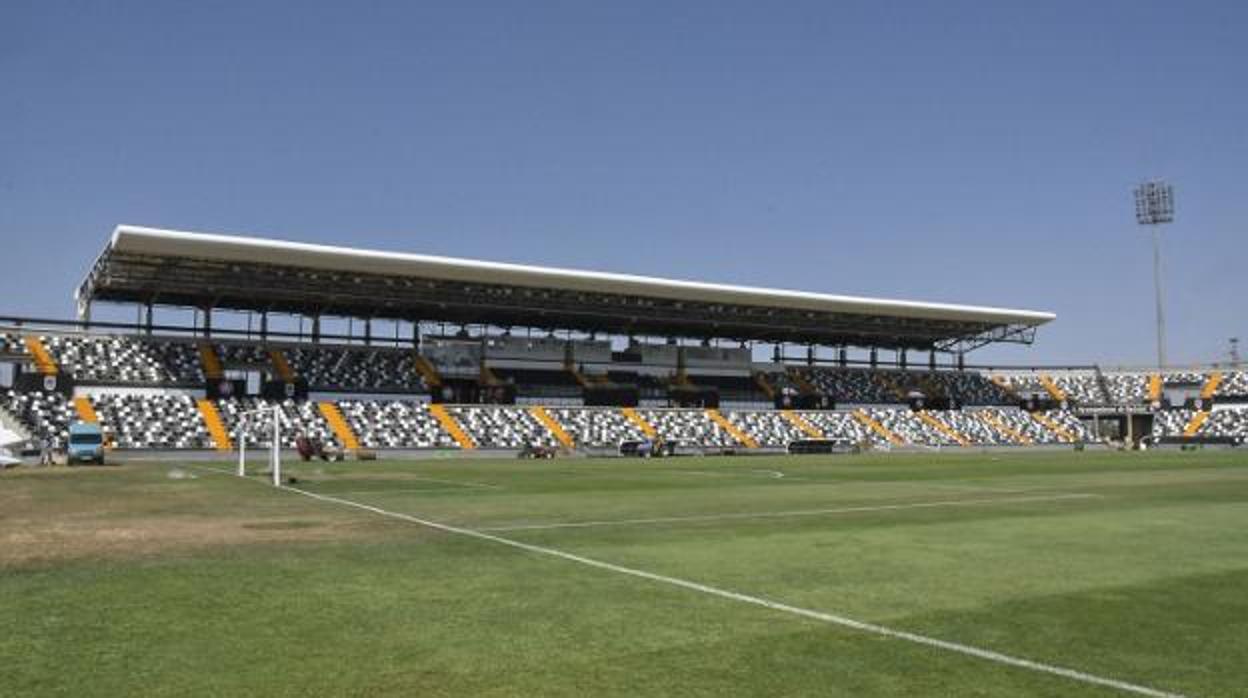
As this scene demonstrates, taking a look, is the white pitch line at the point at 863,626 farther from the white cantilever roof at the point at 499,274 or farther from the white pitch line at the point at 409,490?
the white cantilever roof at the point at 499,274

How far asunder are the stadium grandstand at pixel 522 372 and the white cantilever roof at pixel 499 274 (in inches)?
7.0

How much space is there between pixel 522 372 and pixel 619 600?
237 ft

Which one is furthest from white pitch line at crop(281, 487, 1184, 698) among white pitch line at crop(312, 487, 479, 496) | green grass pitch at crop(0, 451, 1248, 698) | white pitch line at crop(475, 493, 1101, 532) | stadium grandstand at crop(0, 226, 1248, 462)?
stadium grandstand at crop(0, 226, 1248, 462)

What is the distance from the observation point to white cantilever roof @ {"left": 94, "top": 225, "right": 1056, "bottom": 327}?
2350 inches

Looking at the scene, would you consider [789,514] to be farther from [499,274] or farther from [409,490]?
[499,274]

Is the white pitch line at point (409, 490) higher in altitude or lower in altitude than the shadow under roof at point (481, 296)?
lower

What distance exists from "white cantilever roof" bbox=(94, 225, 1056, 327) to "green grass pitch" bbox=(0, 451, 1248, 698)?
130ft

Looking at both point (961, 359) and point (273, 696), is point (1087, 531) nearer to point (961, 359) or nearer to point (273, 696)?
point (273, 696)

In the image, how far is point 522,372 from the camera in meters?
82.3

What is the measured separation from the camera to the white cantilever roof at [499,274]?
59.7 m

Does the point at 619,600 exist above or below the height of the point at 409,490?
above

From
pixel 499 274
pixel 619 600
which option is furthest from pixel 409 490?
pixel 499 274

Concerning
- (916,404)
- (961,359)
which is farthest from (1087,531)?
(961,359)

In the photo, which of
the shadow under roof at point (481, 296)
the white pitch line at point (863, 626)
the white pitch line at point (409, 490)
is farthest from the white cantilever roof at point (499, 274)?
the white pitch line at point (863, 626)
